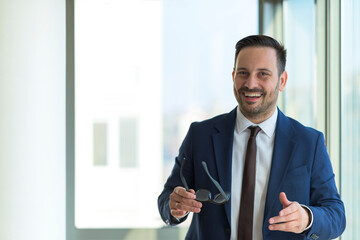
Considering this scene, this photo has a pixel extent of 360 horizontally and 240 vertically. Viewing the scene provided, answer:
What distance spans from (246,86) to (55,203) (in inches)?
82.2

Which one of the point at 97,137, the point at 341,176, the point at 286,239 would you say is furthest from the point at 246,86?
the point at 97,137

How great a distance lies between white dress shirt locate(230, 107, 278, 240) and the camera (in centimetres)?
170

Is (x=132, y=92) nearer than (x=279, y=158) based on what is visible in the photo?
No

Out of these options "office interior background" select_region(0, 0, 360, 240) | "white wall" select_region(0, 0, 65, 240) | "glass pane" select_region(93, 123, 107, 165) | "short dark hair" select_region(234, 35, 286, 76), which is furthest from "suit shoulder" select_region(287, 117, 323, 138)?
"glass pane" select_region(93, 123, 107, 165)

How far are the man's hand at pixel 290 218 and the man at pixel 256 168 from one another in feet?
0.11

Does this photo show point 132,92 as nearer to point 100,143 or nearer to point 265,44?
point 100,143

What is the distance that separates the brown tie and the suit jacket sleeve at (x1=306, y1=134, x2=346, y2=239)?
0.21m

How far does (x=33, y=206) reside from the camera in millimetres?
2945

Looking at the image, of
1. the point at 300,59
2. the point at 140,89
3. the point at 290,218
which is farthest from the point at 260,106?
the point at 140,89

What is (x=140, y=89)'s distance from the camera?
350 cm

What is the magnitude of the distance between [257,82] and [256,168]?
33 centimetres

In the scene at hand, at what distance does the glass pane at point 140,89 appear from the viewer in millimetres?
3467

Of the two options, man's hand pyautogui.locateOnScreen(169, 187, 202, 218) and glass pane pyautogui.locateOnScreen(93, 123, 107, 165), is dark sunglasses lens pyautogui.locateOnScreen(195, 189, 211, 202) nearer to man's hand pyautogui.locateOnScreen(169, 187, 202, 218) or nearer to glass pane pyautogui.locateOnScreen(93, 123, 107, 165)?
man's hand pyautogui.locateOnScreen(169, 187, 202, 218)

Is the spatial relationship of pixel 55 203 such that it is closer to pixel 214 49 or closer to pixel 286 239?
pixel 214 49
